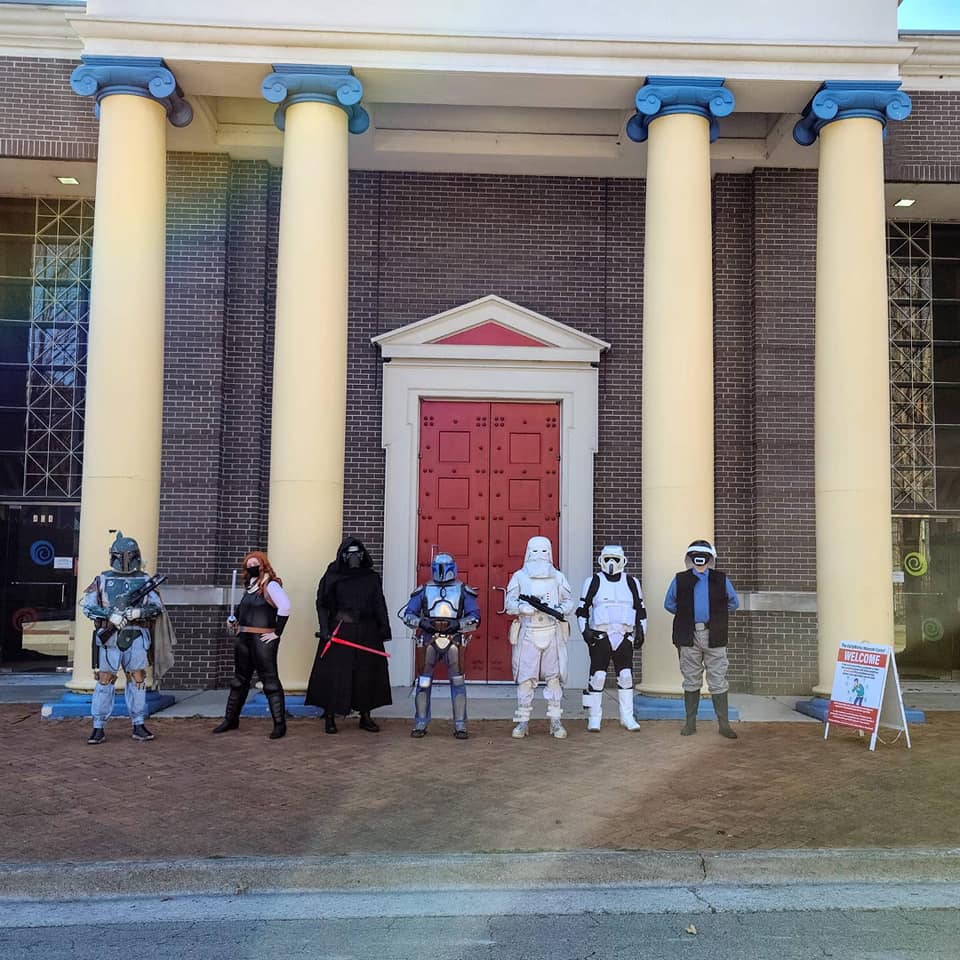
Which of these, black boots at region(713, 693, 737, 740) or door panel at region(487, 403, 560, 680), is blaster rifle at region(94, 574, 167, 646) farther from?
black boots at region(713, 693, 737, 740)

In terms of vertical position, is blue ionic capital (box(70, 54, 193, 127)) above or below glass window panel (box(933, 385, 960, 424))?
above

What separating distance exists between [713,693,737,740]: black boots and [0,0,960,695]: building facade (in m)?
0.89

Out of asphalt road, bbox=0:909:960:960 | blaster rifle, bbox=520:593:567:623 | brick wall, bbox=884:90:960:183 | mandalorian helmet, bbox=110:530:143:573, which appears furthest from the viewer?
brick wall, bbox=884:90:960:183

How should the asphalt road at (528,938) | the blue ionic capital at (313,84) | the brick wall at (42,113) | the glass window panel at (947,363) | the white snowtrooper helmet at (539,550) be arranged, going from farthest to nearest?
the glass window panel at (947,363)
the brick wall at (42,113)
the blue ionic capital at (313,84)
the white snowtrooper helmet at (539,550)
the asphalt road at (528,938)

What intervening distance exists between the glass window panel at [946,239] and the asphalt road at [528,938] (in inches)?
429

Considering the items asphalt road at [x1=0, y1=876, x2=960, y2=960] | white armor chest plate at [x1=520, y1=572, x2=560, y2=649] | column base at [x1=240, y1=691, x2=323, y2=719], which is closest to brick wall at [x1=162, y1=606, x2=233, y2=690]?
column base at [x1=240, y1=691, x2=323, y2=719]

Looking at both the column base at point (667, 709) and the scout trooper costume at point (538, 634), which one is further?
the column base at point (667, 709)

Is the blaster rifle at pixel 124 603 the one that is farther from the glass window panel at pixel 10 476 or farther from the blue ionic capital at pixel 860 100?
the blue ionic capital at pixel 860 100

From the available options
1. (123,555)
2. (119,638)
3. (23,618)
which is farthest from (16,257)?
(119,638)

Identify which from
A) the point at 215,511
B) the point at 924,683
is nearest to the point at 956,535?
the point at 924,683

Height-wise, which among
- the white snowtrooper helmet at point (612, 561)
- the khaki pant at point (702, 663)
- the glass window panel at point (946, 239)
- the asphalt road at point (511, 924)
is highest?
the glass window panel at point (946, 239)

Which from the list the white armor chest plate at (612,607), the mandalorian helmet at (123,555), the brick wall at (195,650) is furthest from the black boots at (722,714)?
the brick wall at (195,650)

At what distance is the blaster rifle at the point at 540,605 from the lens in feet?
28.9

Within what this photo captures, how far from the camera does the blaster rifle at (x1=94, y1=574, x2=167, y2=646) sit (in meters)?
8.46
